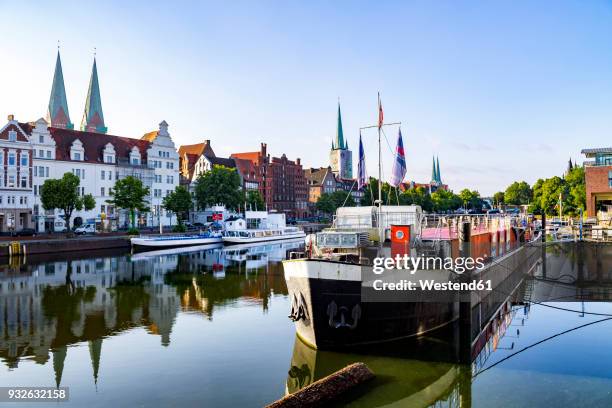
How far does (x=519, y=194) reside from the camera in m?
158

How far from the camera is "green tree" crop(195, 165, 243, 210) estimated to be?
92.4m

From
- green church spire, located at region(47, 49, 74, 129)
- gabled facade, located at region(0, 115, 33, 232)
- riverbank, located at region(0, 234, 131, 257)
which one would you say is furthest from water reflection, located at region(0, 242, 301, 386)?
green church spire, located at region(47, 49, 74, 129)

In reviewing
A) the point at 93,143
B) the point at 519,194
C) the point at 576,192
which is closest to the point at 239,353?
the point at 93,143

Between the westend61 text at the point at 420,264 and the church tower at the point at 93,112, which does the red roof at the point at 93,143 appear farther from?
the westend61 text at the point at 420,264

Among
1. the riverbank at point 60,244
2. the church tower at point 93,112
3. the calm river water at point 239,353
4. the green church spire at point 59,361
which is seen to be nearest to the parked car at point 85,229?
the riverbank at point 60,244

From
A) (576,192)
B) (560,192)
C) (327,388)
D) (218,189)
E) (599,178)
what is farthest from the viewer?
(218,189)

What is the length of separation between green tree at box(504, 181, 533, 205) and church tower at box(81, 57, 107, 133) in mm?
124012

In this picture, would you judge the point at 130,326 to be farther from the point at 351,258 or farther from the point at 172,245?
the point at 172,245

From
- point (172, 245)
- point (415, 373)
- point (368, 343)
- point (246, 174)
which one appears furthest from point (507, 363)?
point (246, 174)

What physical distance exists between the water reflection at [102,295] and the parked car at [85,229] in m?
14.1

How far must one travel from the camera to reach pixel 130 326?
74.9 feet

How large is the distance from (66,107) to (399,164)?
414ft

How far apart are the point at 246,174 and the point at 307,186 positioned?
2798cm

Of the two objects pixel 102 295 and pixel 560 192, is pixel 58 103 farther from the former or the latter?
pixel 560 192
